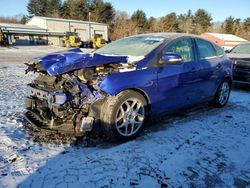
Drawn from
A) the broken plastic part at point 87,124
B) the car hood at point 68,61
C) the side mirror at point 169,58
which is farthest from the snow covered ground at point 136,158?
the side mirror at point 169,58

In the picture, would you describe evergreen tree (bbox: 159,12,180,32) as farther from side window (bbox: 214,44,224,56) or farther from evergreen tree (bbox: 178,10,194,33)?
side window (bbox: 214,44,224,56)

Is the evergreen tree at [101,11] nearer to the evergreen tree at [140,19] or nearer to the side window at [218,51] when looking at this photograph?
the evergreen tree at [140,19]

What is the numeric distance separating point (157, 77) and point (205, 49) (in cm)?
189

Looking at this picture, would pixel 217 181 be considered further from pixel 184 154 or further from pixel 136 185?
pixel 136 185

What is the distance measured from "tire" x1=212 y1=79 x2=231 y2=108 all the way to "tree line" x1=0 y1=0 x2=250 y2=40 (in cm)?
5203

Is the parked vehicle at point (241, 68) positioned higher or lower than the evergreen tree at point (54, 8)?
lower

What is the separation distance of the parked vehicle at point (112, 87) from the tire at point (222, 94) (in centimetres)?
152

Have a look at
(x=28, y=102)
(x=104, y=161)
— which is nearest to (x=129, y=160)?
(x=104, y=161)

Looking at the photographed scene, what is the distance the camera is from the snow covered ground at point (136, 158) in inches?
115

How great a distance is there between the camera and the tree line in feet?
200

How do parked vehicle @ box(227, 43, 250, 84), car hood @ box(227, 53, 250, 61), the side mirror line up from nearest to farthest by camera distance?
the side mirror → parked vehicle @ box(227, 43, 250, 84) → car hood @ box(227, 53, 250, 61)

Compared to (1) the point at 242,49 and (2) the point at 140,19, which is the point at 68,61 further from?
(2) the point at 140,19

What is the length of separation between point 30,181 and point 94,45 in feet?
114

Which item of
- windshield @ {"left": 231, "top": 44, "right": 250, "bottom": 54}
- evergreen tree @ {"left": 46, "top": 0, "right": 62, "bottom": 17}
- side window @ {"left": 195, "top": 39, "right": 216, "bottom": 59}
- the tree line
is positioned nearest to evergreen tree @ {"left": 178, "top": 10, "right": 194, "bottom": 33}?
the tree line
